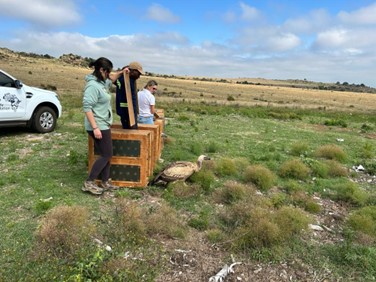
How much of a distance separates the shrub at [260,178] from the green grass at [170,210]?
20 millimetres

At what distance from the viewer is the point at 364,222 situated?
5.43 m

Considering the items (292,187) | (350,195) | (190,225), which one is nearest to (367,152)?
(350,195)

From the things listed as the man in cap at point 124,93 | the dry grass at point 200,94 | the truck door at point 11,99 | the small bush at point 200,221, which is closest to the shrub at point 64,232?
the small bush at point 200,221

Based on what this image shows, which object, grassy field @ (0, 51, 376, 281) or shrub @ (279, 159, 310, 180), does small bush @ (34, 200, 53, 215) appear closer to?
grassy field @ (0, 51, 376, 281)

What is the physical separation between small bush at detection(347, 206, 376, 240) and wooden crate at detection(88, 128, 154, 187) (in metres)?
3.32

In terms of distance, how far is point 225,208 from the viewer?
5.88 metres

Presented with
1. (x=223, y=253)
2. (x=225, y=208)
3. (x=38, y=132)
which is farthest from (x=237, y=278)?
(x=38, y=132)

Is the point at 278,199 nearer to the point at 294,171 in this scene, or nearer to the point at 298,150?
the point at 294,171

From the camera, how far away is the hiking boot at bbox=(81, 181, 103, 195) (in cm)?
591

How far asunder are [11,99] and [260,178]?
6.76m

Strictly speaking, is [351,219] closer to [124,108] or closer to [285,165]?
[285,165]

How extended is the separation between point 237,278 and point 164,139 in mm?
6848

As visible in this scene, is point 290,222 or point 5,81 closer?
point 290,222

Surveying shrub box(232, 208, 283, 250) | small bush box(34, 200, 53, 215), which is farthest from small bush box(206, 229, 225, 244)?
small bush box(34, 200, 53, 215)
